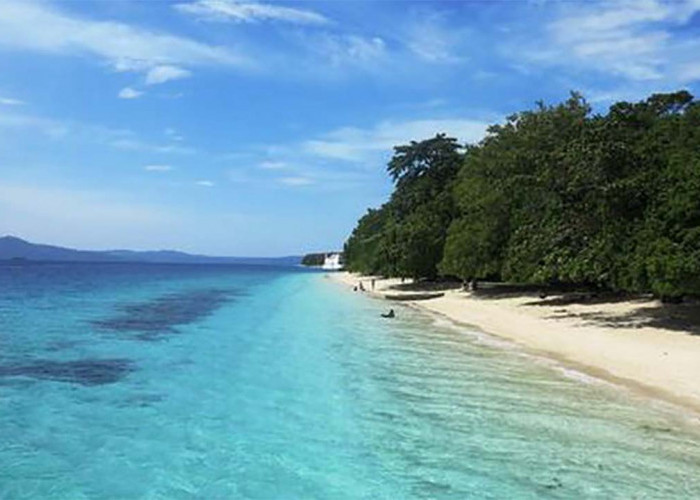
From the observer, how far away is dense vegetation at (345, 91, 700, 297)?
2186 cm

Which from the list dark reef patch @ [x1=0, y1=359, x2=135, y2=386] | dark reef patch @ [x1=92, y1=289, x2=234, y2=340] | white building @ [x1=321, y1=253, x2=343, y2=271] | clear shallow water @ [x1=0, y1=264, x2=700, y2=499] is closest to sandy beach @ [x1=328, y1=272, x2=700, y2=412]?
clear shallow water @ [x1=0, y1=264, x2=700, y2=499]

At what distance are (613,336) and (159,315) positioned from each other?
25.2 metres

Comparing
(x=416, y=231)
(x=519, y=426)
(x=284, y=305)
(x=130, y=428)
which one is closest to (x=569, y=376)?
(x=519, y=426)

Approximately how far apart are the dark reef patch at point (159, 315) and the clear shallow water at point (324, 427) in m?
6.28

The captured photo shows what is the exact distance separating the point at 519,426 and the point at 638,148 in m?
17.8

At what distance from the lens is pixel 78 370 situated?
1972 centimetres

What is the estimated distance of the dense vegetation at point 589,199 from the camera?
21.9 metres

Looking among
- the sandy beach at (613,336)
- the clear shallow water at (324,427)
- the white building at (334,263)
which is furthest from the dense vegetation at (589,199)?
the white building at (334,263)

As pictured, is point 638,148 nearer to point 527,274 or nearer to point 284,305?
point 527,274

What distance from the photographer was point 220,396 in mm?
16359

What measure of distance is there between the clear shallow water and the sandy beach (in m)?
→ 1.11

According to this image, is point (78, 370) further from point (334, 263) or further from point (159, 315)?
point (334, 263)

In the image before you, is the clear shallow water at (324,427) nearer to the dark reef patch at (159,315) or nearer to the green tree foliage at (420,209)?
the dark reef patch at (159,315)

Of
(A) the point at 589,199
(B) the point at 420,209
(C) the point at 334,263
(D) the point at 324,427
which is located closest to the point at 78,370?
(D) the point at 324,427
